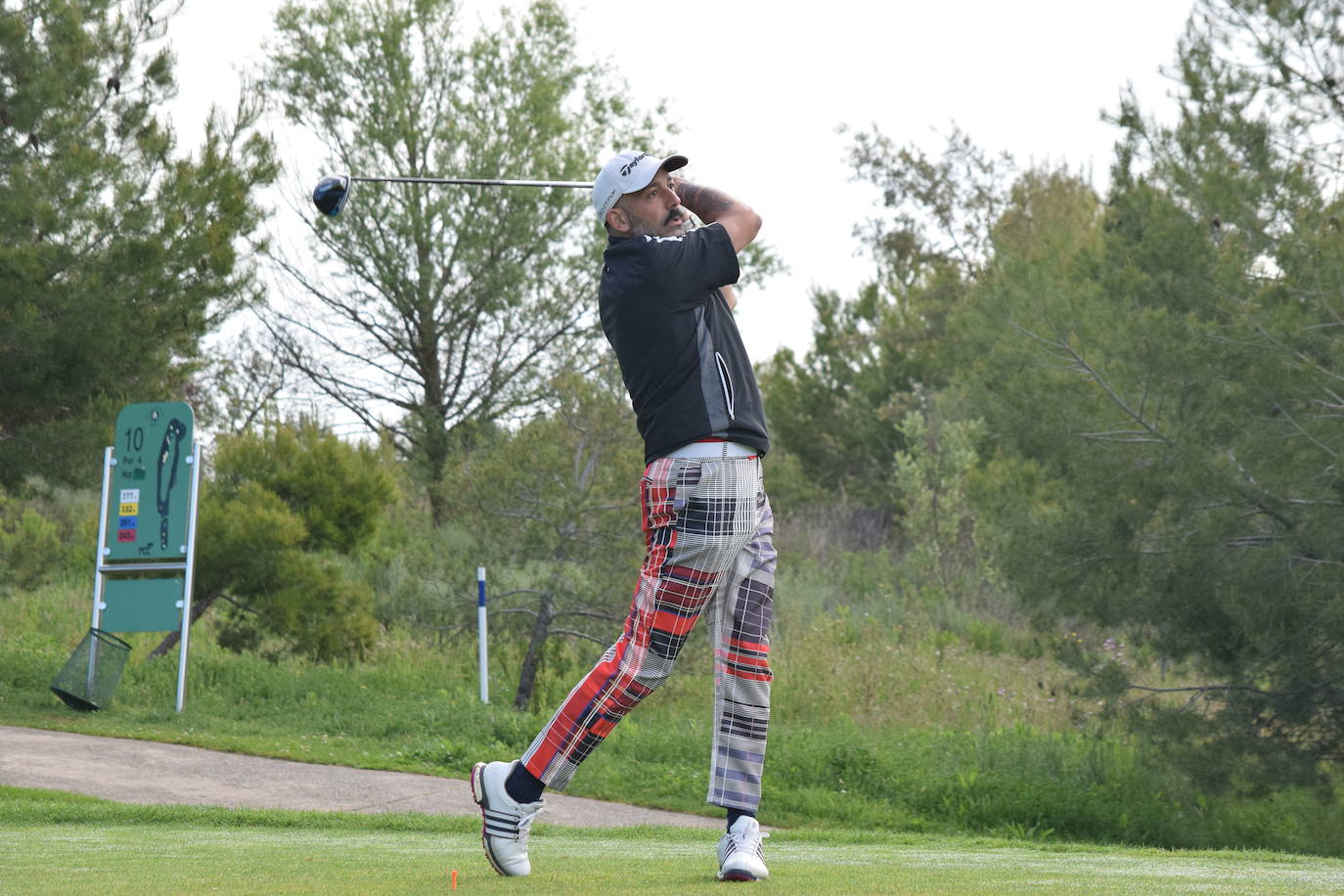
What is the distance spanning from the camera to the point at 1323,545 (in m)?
9.64

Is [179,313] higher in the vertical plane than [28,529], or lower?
higher

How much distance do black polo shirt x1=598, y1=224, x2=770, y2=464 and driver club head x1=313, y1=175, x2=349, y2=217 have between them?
2193 mm

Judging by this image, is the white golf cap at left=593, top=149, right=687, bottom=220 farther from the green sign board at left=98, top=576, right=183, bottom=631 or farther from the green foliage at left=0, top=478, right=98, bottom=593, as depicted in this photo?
the green foliage at left=0, top=478, right=98, bottom=593

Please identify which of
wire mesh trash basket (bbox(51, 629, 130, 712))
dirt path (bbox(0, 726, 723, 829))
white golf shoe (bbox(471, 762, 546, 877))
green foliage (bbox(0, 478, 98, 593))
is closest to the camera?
white golf shoe (bbox(471, 762, 546, 877))

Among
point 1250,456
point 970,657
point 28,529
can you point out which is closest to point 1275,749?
point 1250,456

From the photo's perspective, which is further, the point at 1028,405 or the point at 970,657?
the point at 970,657

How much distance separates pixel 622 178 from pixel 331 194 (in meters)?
2.29

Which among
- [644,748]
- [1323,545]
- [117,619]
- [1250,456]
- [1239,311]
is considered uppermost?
[1239,311]

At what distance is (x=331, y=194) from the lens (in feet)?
20.1

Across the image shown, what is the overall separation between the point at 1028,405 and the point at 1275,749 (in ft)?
9.65

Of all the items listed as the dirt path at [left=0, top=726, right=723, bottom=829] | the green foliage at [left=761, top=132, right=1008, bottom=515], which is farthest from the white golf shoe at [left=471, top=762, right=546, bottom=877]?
the green foliage at [left=761, top=132, right=1008, bottom=515]

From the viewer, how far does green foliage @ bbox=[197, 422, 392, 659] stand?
1449 centimetres

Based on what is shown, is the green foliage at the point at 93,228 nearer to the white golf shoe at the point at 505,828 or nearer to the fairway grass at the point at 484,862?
the fairway grass at the point at 484,862

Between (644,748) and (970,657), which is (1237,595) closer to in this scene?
(644,748)
